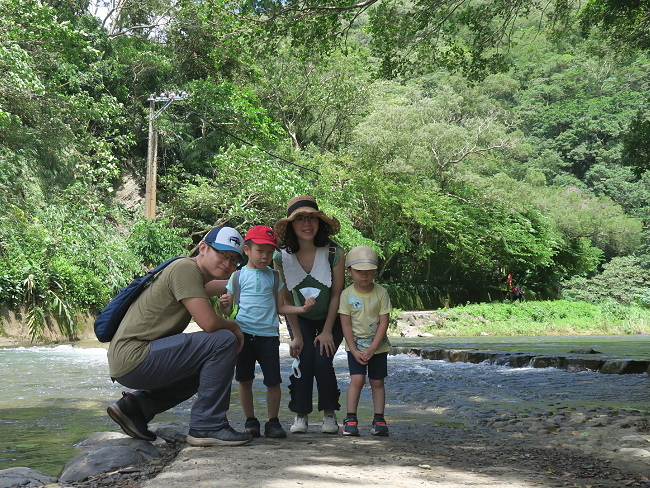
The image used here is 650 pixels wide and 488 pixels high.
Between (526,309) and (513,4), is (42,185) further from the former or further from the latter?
(526,309)

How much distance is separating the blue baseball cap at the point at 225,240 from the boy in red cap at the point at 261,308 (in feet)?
0.56

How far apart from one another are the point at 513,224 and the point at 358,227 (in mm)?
7475

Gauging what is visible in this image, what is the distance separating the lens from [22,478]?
3387 millimetres

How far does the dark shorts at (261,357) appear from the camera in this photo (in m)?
4.28

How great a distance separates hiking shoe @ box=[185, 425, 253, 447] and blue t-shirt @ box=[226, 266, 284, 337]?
0.65 metres

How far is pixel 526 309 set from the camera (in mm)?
28547

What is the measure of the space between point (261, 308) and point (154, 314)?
725mm

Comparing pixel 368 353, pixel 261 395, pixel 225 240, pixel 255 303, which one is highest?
pixel 225 240

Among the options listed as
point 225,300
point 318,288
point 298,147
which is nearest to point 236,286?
point 225,300

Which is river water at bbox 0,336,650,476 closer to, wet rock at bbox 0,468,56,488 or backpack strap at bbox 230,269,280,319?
wet rock at bbox 0,468,56,488

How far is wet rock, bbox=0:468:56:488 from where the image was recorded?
331 centimetres

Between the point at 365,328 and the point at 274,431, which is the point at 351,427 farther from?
the point at 365,328

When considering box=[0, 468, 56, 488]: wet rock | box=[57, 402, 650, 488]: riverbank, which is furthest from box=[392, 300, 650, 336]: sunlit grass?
box=[0, 468, 56, 488]: wet rock

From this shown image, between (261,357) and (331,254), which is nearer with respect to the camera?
(261,357)
